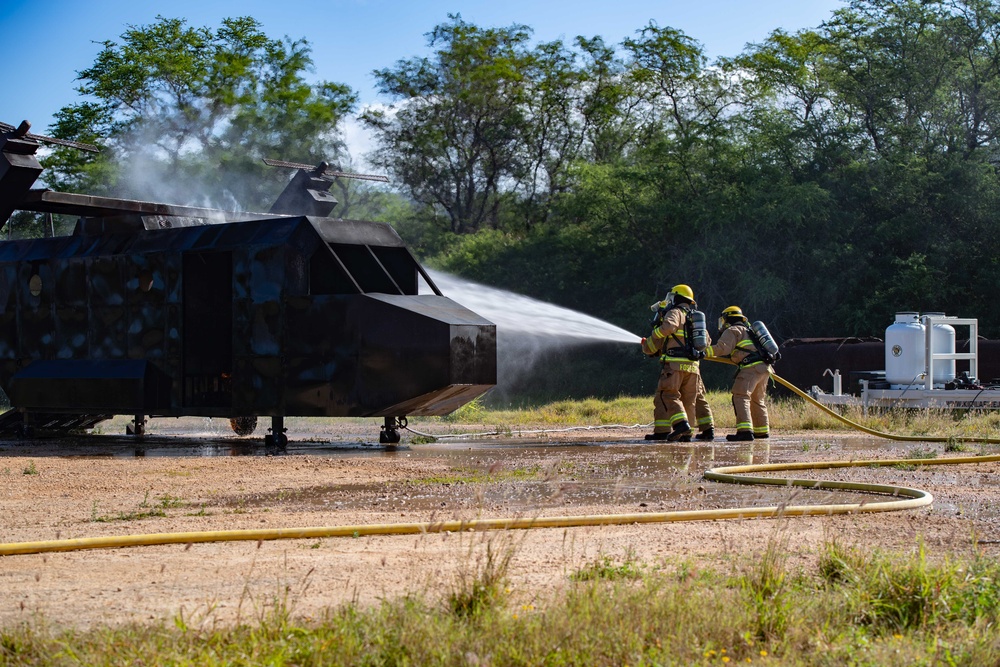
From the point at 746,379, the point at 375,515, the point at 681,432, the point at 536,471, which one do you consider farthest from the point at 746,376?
the point at 375,515

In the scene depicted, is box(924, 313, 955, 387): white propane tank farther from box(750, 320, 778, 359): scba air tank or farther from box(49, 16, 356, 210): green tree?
box(49, 16, 356, 210): green tree

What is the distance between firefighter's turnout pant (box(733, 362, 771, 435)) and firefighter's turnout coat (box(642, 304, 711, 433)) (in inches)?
17.5

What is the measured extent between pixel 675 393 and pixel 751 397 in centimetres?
112

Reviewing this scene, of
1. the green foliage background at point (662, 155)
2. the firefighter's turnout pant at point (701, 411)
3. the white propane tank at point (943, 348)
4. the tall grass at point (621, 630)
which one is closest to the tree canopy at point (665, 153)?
the green foliage background at point (662, 155)

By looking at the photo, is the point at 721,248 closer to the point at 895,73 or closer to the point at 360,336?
the point at 895,73

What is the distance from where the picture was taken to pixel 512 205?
48688 millimetres

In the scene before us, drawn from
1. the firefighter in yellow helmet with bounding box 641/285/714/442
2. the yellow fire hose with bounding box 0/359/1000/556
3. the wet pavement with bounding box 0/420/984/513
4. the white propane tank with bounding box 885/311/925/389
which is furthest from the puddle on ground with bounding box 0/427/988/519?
the white propane tank with bounding box 885/311/925/389

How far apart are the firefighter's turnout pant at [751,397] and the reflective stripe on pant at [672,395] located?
58 cm

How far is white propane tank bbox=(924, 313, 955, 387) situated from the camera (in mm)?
21928

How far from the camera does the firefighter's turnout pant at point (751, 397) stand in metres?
15.8

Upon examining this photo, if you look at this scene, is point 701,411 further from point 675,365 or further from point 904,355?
point 904,355

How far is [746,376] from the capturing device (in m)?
15.9

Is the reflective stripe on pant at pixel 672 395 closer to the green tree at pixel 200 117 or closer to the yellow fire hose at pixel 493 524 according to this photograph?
the yellow fire hose at pixel 493 524

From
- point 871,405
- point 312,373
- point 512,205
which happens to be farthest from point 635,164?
point 312,373
